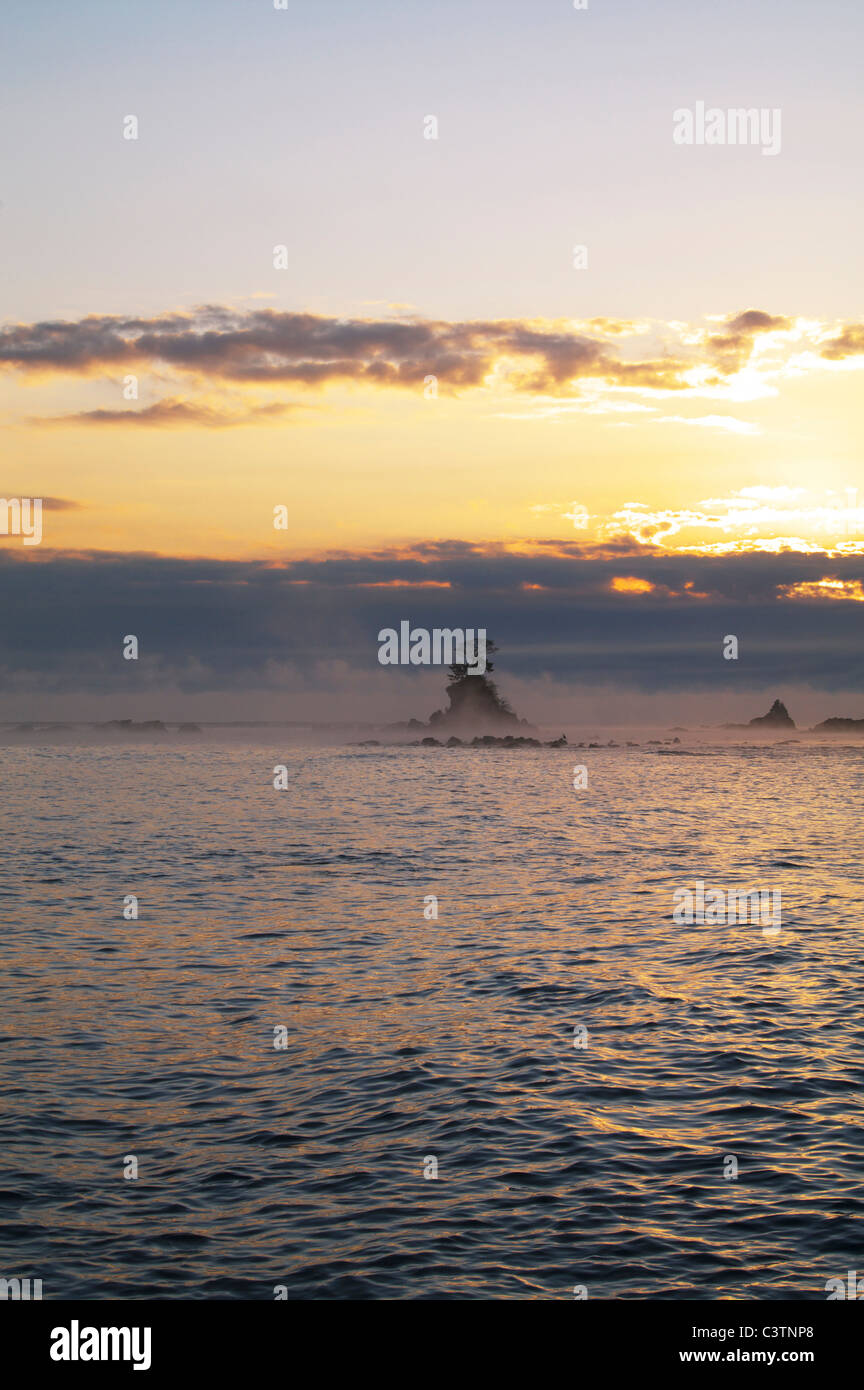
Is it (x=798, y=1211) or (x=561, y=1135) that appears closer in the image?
(x=798, y=1211)

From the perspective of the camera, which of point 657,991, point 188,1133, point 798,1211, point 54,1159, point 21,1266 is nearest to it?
point 21,1266

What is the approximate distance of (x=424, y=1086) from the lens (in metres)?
18.6

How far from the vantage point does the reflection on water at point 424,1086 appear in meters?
12.6

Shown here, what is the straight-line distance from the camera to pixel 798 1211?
13766 millimetres

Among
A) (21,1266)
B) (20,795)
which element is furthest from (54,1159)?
(20,795)

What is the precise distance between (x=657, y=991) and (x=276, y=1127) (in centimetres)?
1133

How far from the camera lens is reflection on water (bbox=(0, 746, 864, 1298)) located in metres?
12.6
